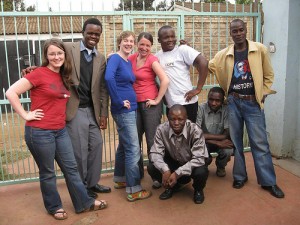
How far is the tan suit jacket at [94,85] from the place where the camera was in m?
3.22

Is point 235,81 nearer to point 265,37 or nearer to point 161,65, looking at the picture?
point 161,65

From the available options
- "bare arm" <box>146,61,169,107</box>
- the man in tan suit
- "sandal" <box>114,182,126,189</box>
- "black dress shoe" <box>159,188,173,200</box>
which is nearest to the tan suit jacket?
the man in tan suit

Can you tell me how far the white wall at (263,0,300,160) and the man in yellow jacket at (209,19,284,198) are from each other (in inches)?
40.7

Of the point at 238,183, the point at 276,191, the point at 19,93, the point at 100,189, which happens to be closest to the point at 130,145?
the point at 100,189

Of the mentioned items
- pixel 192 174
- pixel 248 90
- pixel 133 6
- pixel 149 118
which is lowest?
pixel 192 174

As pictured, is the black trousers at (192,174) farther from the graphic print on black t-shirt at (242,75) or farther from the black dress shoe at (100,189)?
the graphic print on black t-shirt at (242,75)

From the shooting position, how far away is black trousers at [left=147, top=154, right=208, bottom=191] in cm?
340

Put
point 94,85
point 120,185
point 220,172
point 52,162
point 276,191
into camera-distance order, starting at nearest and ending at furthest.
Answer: point 52,162 < point 94,85 < point 276,191 < point 120,185 < point 220,172

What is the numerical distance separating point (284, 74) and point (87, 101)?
9.41 feet

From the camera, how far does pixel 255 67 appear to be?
3.46m

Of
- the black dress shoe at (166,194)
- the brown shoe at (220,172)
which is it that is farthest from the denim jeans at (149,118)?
the brown shoe at (220,172)

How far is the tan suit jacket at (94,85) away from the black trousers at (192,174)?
0.86 meters

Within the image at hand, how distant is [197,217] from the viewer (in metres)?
3.22

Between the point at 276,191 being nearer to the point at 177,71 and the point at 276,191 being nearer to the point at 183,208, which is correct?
the point at 183,208
